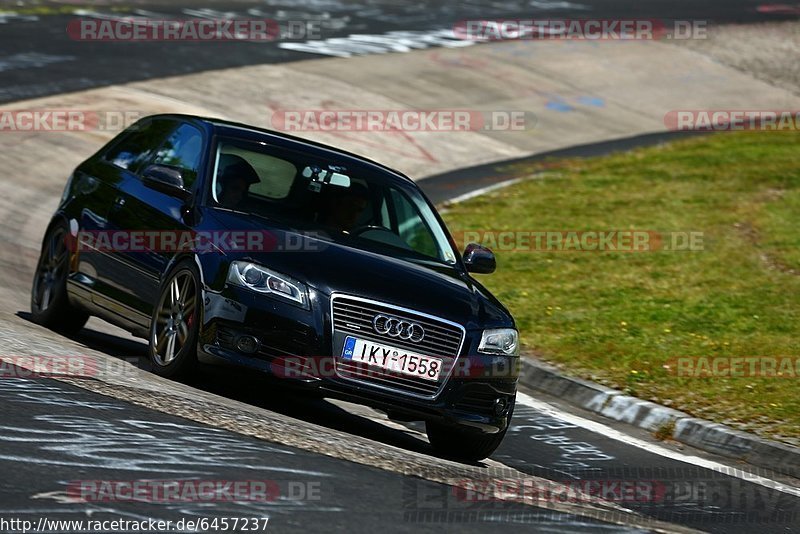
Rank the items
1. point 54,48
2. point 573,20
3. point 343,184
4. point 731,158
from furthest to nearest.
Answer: point 573,20 → point 54,48 → point 731,158 → point 343,184

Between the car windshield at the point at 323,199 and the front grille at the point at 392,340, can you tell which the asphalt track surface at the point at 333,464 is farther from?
the car windshield at the point at 323,199

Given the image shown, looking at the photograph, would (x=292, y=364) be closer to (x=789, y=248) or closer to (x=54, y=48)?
(x=789, y=248)

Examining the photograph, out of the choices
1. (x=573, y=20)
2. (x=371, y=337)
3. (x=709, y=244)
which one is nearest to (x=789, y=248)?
(x=709, y=244)

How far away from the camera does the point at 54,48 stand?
23859 mm

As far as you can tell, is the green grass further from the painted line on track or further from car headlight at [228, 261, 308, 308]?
car headlight at [228, 261, 308, 308]

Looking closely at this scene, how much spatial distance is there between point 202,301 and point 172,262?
0.63 meters

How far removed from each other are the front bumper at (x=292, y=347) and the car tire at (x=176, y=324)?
0.12 metres

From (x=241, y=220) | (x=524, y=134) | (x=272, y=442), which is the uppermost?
(x=241, y=220)

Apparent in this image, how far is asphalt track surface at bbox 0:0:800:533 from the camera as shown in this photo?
225 inches

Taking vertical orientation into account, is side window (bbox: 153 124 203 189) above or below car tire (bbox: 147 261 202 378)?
above

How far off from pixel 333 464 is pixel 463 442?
1.77 metres

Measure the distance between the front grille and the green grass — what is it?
289 centimetres

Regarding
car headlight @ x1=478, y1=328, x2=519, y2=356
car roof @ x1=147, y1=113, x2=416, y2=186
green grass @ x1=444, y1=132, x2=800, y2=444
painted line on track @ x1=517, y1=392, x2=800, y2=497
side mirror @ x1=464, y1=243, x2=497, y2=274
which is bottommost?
green grass @ x1=444, y1=132, x2=800, y2=444

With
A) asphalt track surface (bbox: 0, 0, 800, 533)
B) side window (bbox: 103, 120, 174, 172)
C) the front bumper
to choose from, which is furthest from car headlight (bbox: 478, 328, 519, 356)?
side window (bbox: 103, 120, 174, 172)
